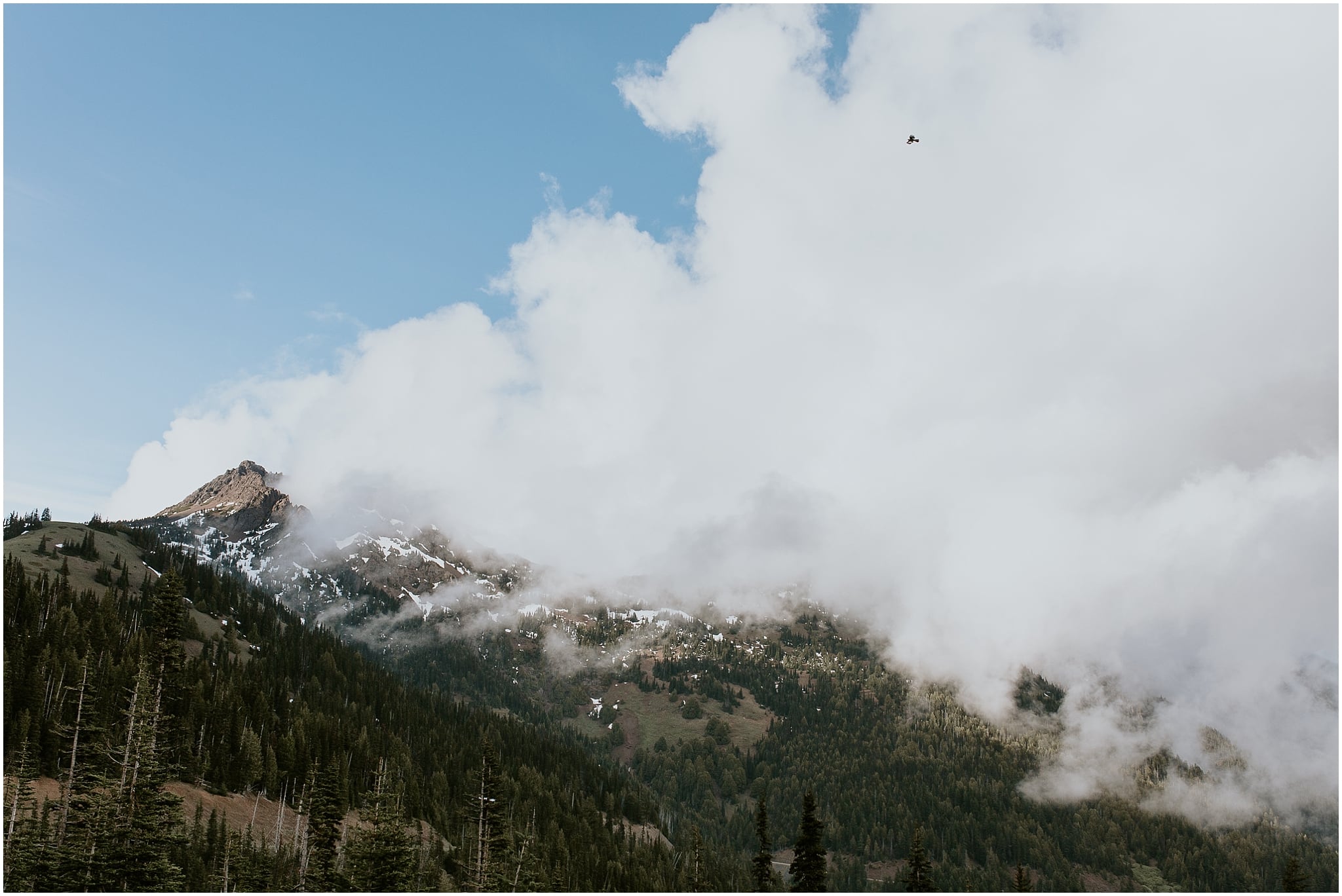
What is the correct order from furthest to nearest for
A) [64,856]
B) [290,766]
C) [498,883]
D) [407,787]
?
[407,787] < [290,766] < [498,883] < [64,856]

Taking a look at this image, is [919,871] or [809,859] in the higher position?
[809,859]

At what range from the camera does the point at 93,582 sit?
651 feet

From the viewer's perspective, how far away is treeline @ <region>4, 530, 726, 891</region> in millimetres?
57500

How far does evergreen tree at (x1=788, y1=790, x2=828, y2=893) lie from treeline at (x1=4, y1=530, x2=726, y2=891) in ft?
111

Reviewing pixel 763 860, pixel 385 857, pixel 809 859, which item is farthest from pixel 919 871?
pixel 385 857

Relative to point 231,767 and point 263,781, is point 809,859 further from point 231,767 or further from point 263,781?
point 231,767

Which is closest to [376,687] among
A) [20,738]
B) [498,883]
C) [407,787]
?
[407,787]

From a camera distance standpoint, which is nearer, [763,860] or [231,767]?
[763,860]

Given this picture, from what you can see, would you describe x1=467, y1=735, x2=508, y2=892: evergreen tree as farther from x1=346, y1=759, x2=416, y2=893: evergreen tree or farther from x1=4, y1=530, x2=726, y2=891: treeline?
x1=346, y1=759, x2=416, y2=893: evergreen tree

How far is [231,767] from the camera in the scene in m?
114

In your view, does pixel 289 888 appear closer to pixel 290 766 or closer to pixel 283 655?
pixel 290 766

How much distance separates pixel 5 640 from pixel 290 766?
153ft

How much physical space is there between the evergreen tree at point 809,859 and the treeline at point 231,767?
1327 inches

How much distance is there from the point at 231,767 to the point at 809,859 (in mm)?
90096
